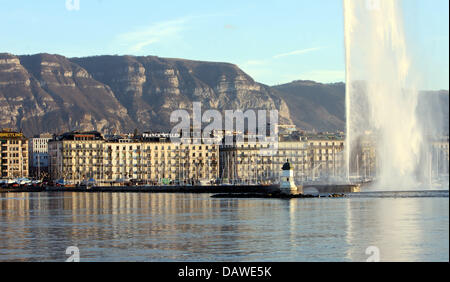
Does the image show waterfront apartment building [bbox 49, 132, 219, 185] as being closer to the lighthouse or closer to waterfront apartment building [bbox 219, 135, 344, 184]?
waterfront apartment building [bbox 219, 135, 344, 184]

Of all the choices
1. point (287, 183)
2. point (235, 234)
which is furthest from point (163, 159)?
point (235, 234)

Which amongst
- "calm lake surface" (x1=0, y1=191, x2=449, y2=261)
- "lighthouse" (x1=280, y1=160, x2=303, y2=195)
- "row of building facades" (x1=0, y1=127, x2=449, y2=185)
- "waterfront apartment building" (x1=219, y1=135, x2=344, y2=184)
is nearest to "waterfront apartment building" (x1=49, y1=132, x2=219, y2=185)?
"row of building facades" (x1=0, y1=127, x2=449, y2=185)

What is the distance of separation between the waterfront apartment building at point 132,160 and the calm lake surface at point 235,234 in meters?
107

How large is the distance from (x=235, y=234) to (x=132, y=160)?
457ft

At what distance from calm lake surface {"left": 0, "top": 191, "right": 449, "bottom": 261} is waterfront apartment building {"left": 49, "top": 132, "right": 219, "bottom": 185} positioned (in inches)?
4221

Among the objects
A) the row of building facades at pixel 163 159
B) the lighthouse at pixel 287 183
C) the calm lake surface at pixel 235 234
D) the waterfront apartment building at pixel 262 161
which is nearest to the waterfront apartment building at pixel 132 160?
the row of building facades at pixel 163 159

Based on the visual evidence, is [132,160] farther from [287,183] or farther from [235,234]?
[235,234]

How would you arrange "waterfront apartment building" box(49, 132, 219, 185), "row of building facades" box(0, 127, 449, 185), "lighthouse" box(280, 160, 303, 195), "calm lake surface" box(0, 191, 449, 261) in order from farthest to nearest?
1. "waterfront apartment building" box(49, 132, 219, 185)
2. "row of building facades" box(0, 127, 449, 185)
3. "lighthouse" box(280, 160, 303, 195)
4. "calm lake surface" box(0, 191, 449, 261)

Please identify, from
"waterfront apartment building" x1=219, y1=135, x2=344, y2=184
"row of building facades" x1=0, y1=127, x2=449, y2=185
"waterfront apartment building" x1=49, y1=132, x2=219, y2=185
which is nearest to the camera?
"waterfront apartment building" x1=219, y1=135, x2=344, y2=184

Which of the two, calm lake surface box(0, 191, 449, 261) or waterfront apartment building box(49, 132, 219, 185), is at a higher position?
waterfront apartment building box(49, 132, 219, 185)

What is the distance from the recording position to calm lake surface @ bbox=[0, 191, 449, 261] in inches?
1818

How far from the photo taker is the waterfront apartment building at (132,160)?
194 metres
